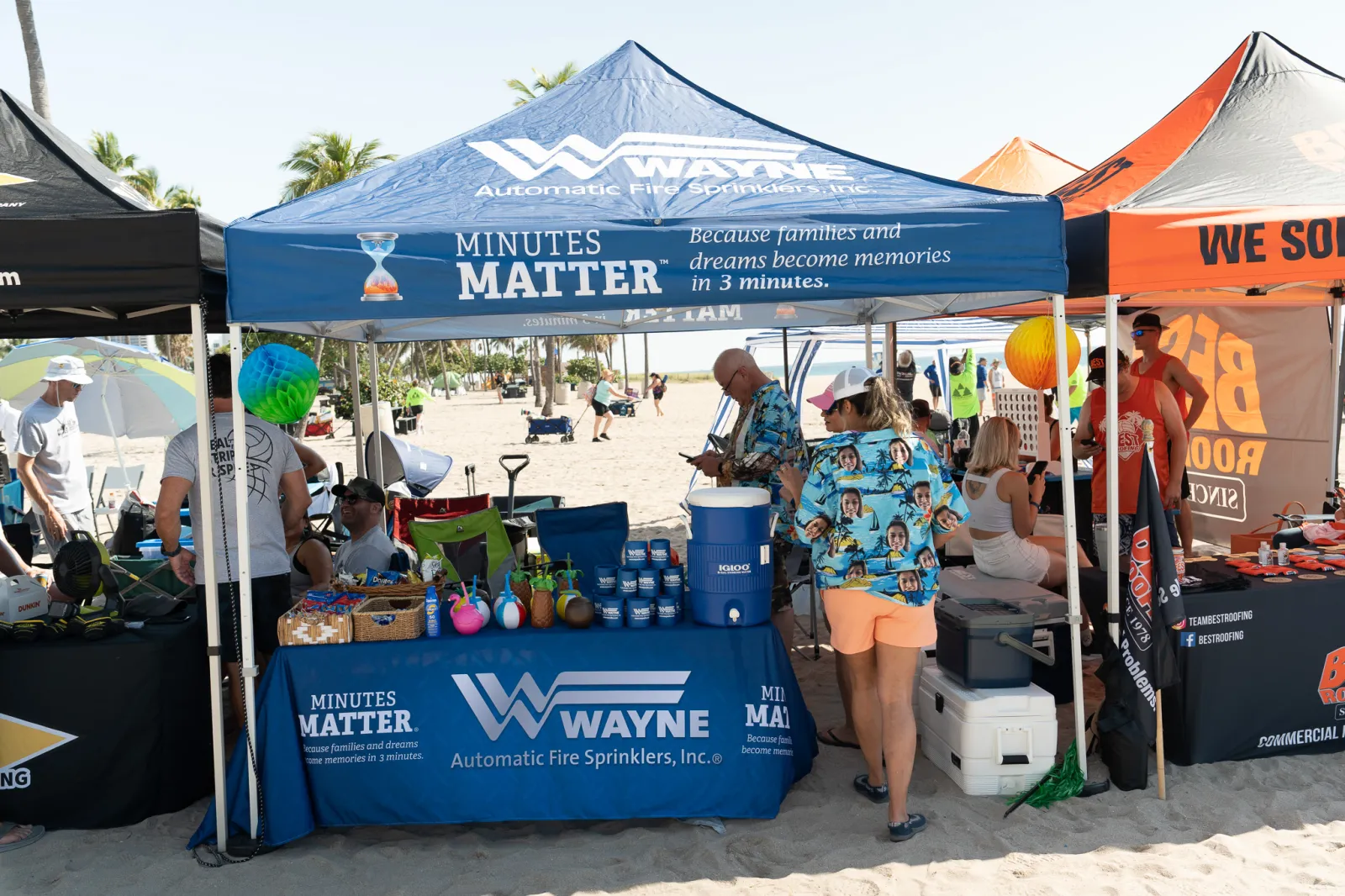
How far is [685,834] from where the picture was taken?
3.08 meters

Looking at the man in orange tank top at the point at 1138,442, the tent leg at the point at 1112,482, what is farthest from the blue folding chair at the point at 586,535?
the man in orange tank top at the point at 1138,442

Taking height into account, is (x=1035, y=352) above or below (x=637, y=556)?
above

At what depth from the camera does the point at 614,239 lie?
9.78 feet

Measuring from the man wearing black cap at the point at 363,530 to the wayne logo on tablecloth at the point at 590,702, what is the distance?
1293mm

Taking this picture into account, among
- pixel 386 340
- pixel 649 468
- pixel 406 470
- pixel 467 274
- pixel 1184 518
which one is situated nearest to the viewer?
pixel 467 274

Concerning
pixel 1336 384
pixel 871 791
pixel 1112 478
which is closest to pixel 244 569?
pixel 871 791

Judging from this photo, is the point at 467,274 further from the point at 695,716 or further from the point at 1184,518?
the point at 1184,518

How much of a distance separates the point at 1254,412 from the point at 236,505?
7204 millimetres

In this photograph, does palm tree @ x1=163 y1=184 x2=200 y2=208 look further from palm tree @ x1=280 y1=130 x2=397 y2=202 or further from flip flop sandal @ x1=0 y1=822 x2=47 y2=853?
flip flop sandal @ x1=0 y1=822 x2=47 y2=853

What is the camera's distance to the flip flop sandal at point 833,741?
12.2 feet

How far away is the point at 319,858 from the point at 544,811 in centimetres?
73

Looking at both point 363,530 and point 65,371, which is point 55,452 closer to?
point 65,371

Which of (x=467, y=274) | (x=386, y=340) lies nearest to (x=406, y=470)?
(x=386, y=340)

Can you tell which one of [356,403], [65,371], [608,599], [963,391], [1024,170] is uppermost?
[1024,170]
